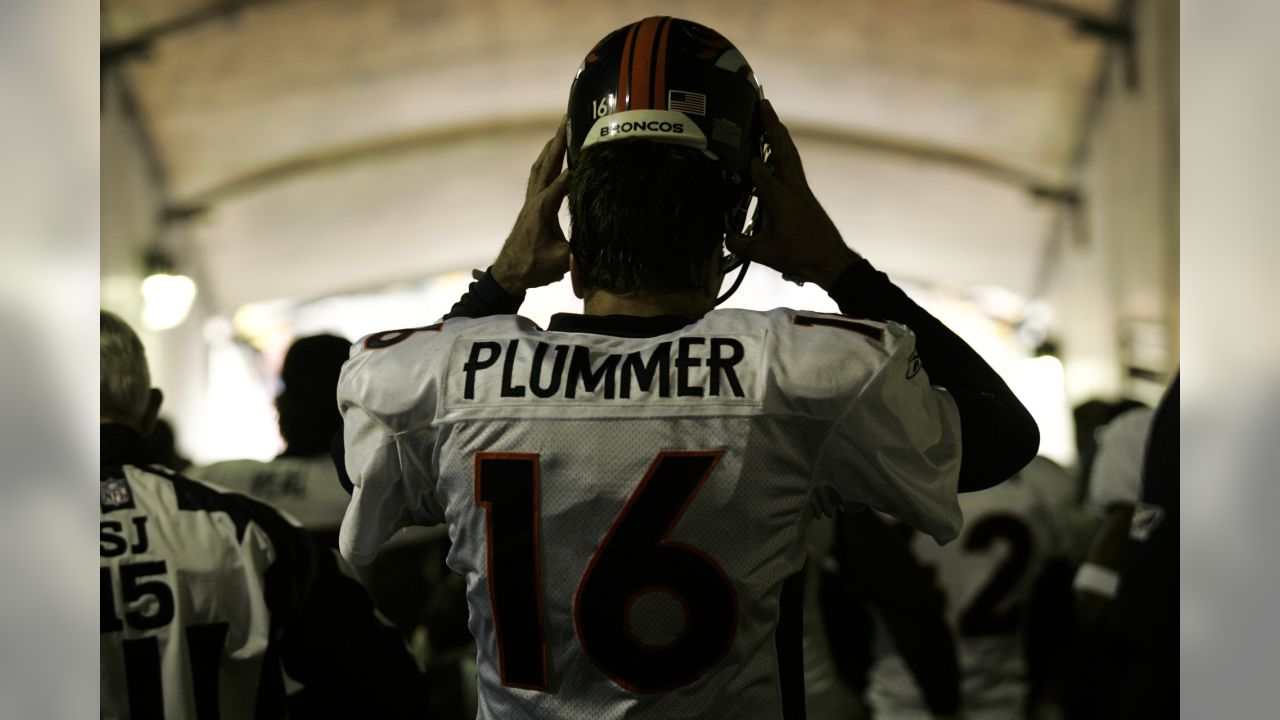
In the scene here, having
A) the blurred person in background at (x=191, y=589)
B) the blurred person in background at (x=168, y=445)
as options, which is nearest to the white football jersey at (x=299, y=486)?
the blurred person in background at (x=191, y=589)

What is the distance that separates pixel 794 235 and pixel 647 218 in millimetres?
163

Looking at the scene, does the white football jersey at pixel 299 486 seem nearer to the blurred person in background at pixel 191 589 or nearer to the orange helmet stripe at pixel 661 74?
the blurred person in background at pixel 191 589

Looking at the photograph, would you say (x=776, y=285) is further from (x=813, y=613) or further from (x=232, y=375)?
(x=232, y=375)

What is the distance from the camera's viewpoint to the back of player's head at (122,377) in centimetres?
185

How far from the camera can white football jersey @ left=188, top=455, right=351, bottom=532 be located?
243cm

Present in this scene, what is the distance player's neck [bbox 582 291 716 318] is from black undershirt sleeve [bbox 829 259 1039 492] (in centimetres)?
14

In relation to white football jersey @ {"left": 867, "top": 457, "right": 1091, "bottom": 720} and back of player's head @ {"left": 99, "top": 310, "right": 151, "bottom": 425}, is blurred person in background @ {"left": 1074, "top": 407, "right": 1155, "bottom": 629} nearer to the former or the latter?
white football jersey @ {"left": 867, "top": 457, "right": 1091, "bottom": 720}

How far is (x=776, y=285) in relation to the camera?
404 centimetres

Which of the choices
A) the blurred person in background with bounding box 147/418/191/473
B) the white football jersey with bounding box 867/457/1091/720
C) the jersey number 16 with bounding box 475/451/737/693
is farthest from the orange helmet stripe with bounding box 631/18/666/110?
the blurred person in background with bounding box 147/418/191/473

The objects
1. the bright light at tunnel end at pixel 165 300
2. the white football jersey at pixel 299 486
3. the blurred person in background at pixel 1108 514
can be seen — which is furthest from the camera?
the bright light at tunnel end at pixel 165 300

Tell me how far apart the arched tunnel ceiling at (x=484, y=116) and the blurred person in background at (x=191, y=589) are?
222 centimetres

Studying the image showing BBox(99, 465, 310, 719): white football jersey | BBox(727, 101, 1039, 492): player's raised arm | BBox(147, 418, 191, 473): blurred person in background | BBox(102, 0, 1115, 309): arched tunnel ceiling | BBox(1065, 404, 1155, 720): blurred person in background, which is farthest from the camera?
BBox(102, 0, 1115, 309): arched tunnel ceiling

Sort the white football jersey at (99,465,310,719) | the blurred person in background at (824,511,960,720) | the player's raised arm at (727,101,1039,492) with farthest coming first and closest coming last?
the blurred person in background at (824,511,960,720) → the white football jersey at (99,465,310,719) → the player's raised arm at (727,101,1039,492)
